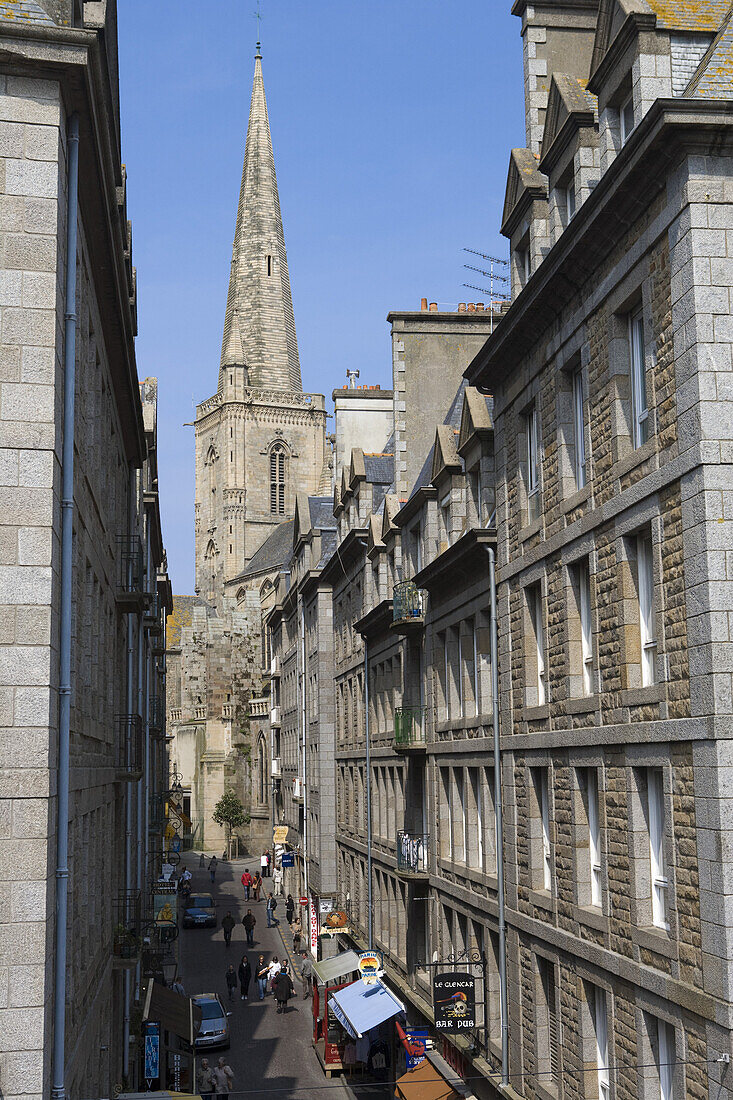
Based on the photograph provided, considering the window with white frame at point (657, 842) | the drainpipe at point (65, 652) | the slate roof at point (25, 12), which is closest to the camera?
the drainpipe at point (65, 652)

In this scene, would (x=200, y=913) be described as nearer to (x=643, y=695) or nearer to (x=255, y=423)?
(x=643, y=695)

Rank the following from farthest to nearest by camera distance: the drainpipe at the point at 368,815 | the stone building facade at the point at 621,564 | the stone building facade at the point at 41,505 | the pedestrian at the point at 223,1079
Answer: the drainpipe at the point at 368,815 → the pedestrian at the point at 223,1079 → the stone building facade at the point at 621,564 → the stone building facade at the point at 41,505

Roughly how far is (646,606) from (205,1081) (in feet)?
61.3

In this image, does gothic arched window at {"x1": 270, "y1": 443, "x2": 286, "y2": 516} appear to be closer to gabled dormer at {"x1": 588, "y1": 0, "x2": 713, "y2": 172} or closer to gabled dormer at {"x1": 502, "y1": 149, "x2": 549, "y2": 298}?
gabled dormer at {"x1": 502, "y1": 149, "x2": 549, "y2": 298}

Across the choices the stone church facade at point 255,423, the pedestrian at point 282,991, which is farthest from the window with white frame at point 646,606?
the stone church facade at point 255,423

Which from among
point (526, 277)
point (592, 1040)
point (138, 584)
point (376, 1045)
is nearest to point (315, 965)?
point (376, 1045)

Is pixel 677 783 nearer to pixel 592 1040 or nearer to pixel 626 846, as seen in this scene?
pixel 626 846

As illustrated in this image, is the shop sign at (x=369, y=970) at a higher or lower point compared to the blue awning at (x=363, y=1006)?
higher

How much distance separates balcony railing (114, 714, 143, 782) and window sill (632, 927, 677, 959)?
34.2ft

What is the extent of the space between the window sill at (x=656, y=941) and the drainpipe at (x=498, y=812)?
6309 millimetres

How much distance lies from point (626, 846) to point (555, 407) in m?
6.36

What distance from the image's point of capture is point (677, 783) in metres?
13.4

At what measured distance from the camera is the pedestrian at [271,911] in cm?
5732

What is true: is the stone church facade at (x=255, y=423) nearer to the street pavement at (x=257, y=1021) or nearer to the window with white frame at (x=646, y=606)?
the street pavement at (x=257, y=1021)
